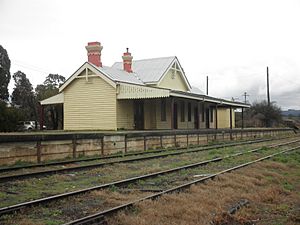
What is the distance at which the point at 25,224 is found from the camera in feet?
18.8

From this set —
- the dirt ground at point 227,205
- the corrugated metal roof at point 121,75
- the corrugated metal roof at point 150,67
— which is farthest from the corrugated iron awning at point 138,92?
the dirt ground at point 227,205

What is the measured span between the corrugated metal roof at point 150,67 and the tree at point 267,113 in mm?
35363

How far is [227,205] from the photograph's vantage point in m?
7.64

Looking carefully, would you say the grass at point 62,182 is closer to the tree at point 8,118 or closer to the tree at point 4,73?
the tree at point 8,118

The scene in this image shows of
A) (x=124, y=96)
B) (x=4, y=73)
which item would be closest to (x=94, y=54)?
(x=124, y=96)

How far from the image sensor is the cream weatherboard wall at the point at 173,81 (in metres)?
33.6

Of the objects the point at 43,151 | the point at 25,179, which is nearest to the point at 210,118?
the point at 43,151

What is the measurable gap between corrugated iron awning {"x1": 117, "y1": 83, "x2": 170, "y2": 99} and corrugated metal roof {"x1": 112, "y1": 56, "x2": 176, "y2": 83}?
5.30 meters

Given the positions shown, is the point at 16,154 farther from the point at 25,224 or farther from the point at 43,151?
the point at 25,224

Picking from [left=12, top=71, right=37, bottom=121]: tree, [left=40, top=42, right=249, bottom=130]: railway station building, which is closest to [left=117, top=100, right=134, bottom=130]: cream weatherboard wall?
[left=40, top=42, right=249, bottom=130]: railway station building

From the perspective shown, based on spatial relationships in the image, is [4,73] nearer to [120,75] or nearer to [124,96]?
[120,75]

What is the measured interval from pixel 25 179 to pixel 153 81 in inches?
892

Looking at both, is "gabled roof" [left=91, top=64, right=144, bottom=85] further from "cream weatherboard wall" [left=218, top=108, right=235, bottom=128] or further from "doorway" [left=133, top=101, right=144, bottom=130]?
"cream weatherboard wall" [left=218, top=108, right=235, bottom=128]

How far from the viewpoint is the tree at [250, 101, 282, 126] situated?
67312mm
